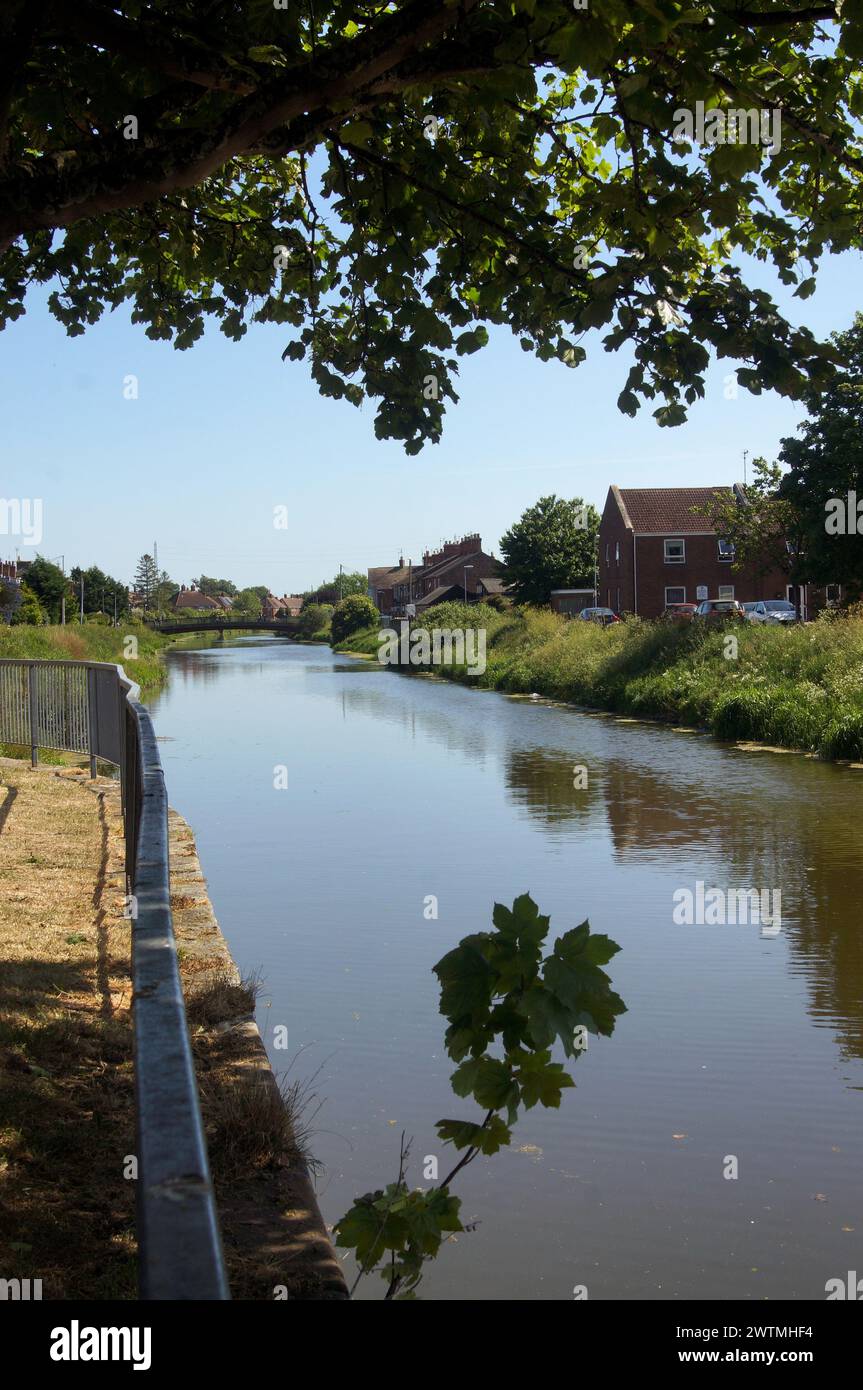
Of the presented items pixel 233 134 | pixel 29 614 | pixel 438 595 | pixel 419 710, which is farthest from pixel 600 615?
pixel 438 595

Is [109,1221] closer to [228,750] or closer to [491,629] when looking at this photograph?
[228,750]

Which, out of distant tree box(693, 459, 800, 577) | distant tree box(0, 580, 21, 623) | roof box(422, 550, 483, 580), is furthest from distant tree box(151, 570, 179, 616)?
distant tree box(693, 459, 800, 577)

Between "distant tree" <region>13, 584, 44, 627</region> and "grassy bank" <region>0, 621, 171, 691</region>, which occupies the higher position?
"distant tree" <region>13, 584, 44, 627</region>

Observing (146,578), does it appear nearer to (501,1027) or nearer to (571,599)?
(571,599)

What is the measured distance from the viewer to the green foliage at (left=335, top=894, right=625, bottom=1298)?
2.92 metres

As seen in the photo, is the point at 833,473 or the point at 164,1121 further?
the point at 833,473

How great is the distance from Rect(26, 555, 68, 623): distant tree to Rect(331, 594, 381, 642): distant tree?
75.7 ft

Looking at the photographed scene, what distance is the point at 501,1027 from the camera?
3.04m

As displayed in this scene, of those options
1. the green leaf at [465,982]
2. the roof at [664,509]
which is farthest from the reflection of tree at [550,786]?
the roof at [664,509]

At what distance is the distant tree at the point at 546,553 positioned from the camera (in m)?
70.2

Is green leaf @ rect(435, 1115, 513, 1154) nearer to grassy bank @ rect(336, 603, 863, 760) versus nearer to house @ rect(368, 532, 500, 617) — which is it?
grassy bank @ rect(336, 603, 863, 760)

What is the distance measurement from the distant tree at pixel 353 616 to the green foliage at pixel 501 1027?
91.3 metres

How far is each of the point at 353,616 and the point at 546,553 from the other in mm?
29706

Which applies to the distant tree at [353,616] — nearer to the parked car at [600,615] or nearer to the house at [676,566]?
the house at [676,566]
